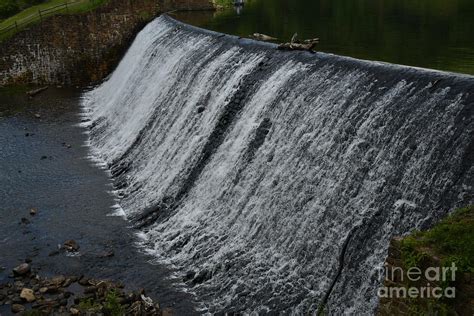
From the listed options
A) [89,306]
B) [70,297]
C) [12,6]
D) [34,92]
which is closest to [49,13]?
[34,92]

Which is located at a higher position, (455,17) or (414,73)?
(455,17)

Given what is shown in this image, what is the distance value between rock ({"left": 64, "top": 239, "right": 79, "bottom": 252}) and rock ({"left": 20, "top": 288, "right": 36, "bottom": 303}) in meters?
2.50

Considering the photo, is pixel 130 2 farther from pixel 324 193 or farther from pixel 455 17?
pixel 324 193

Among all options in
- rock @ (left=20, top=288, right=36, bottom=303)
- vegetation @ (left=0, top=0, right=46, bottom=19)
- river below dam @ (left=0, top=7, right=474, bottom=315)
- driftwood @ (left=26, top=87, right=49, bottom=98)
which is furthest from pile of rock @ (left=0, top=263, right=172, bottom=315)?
vegetation @ (left=0, top=0, right=46, bottom=19)

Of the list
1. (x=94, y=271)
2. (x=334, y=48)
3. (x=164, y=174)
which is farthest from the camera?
(x=334, y=48)

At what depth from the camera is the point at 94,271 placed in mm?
15930

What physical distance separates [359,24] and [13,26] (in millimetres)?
25672

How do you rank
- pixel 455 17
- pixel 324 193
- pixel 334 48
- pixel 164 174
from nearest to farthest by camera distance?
pixel 324 193 → pixel 164 174 → pixel 334 48 → pixel 455 17

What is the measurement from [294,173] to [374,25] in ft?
91.7

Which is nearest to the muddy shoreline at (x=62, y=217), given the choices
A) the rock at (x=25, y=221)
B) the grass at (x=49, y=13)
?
the rock at (x=25, y=221)

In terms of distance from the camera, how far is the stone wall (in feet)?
126

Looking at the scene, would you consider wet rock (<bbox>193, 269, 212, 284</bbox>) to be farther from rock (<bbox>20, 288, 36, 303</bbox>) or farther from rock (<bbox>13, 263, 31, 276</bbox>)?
rock (<bbox>13, 263, 31, 276</bbox>)

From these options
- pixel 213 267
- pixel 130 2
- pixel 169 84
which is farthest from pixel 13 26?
pixel 213 267

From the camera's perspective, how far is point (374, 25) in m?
39.4
